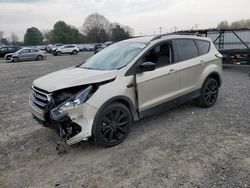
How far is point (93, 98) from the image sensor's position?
3.66 metres

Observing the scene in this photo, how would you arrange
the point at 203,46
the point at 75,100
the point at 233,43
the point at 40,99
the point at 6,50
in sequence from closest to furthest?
the point at 75,100
the point at 40,99
the point at 203,46
the point at 233,43
the point at 6,50

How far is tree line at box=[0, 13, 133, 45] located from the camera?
72125 mm

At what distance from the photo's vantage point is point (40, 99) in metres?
3.88

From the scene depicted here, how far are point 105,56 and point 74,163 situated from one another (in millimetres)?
2283

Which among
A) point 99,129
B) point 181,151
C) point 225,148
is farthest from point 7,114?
point 225,148

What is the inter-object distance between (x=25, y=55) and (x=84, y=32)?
194 feet

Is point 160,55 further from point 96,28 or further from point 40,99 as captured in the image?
point 96,28

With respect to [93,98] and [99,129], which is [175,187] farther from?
[93,98]

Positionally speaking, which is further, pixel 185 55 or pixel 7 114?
pixel 7 114

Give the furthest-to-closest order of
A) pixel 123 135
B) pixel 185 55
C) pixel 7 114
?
pixel 7 114
pixel 185 55
pixel 123 135

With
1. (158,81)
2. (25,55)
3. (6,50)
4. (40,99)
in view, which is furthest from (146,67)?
(6,50)

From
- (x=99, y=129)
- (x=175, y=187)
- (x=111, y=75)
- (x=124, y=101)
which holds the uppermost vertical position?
(x=111, y=75)

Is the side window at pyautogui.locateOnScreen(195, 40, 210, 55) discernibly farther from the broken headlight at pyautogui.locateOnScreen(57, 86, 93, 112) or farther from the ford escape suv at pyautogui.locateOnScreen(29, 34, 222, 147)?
the broken headlight at pyautogui.locateOnScreen(57, 86, 93, 112)

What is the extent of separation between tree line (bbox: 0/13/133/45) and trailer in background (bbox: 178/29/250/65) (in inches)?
2121
